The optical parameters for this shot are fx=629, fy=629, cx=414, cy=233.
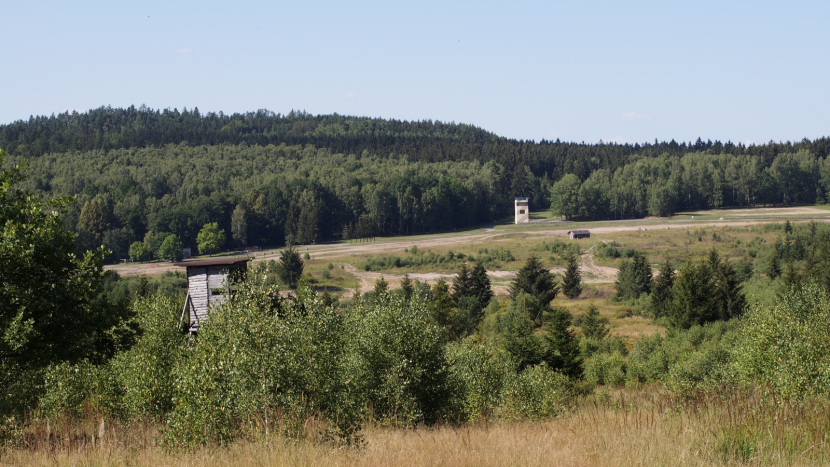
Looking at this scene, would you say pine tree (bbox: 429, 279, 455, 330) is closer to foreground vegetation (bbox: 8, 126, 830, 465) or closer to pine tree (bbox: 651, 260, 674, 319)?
foreground vegetation (bbox: 8, 126, 830, 465)

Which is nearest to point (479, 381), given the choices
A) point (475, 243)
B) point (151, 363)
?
point (151, 363)

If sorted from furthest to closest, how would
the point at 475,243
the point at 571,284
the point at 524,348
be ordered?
the point at 475,243, the point at 571,284, the point at 524,348

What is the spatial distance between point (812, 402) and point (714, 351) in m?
34.7

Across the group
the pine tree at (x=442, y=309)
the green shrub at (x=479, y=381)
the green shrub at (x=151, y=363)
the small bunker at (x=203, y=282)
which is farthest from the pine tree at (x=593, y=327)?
the green shrub at (x=151, y=363)

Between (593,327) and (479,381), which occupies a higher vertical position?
(479,381)

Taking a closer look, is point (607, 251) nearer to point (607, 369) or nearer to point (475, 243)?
point (475, 243)

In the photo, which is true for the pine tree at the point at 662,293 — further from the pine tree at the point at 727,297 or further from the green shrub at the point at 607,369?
the green shrub at the point at 607,369

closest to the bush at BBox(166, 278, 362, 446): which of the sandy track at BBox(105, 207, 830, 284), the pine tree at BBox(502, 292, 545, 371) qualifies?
the pine tree at BBox(502, 292, 545, 371)

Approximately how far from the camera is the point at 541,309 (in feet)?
210

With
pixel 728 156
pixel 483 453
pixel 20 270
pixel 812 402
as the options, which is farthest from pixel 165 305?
pixel 728 156

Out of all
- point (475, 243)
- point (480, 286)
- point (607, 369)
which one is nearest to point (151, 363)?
point (607, 369)

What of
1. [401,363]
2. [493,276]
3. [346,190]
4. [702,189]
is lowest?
[493,276]

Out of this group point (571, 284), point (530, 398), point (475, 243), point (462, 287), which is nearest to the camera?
point (530, 398)

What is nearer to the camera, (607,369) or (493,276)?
(607,369)
